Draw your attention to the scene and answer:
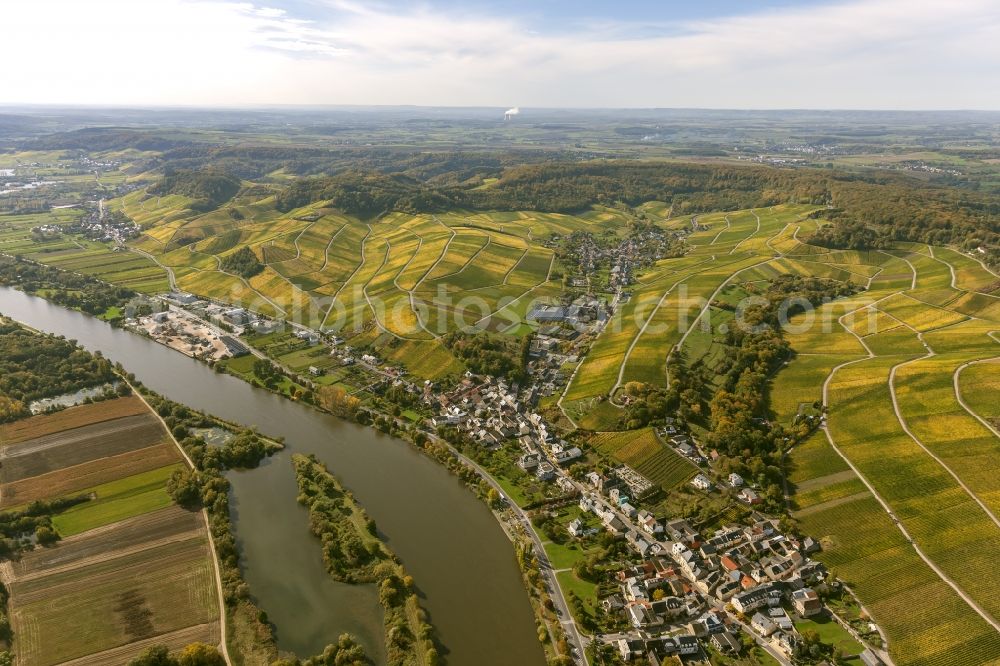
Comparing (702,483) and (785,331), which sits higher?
(785,331)

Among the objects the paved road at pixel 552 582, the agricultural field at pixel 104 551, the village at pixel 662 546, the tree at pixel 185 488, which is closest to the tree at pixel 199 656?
the agricultural field at pixel 104 551

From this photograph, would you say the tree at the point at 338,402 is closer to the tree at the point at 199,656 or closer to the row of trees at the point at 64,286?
the tree at the point at 199,656

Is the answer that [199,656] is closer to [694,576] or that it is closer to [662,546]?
[662,546]

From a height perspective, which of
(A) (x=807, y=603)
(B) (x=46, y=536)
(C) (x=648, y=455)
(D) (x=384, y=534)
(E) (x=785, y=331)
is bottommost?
(D) (x=384, y=534)

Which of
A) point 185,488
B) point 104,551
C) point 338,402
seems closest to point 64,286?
point 338,402

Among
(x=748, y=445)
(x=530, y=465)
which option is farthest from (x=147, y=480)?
(x=748, y=445)

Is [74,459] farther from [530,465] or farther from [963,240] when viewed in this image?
[963,240]
